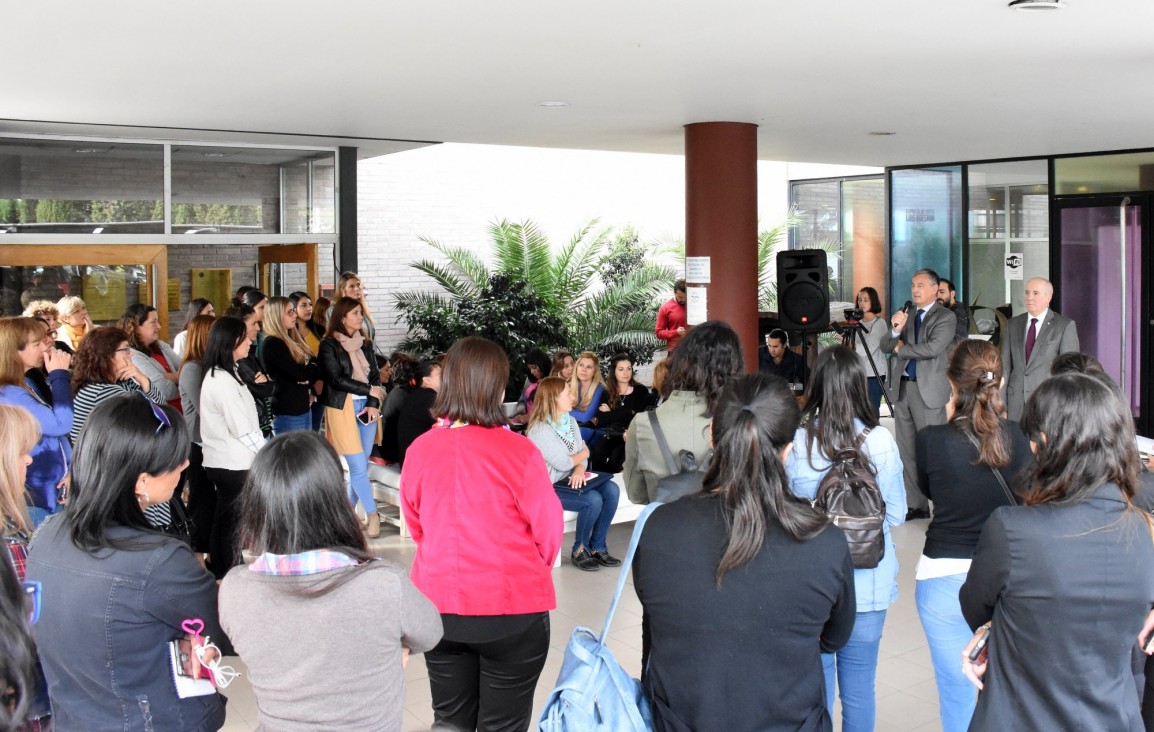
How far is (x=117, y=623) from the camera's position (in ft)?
6.86

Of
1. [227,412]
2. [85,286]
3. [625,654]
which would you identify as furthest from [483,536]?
[85,286]

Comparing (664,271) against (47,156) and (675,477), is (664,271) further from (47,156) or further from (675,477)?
(675,477)

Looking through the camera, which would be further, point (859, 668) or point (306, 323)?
point (306, 323)

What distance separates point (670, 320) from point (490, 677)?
7.22 m

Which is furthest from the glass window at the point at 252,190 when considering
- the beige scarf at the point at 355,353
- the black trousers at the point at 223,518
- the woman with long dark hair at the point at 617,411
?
the black trousers at the point at 223,518

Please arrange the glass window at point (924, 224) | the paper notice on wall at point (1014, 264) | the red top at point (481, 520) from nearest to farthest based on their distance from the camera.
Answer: the red top at point (481, 520), the paper notice on wall at point (1014, 264), the glass window at point (924, 224)

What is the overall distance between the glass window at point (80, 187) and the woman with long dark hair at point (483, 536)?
6650 millimetres

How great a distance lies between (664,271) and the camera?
1337 centimetres

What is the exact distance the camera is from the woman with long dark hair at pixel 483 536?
287cm

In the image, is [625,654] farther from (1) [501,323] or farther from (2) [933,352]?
(1) [501,323]

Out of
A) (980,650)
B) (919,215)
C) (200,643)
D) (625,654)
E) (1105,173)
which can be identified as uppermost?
(1105,173)

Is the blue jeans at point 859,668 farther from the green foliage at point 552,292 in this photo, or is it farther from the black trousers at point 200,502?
the green foliage at point 552,292

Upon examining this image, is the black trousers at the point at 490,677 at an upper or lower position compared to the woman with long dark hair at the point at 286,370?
lower

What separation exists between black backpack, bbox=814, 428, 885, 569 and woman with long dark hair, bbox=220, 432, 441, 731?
1.32 m
